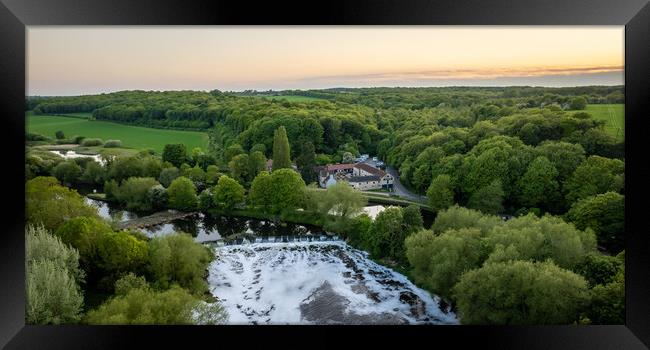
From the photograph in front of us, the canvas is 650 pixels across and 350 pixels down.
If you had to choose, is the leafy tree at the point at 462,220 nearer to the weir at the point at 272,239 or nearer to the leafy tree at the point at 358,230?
the leafy tree at the point at 358,230

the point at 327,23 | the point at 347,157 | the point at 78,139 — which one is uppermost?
the point at 327,23

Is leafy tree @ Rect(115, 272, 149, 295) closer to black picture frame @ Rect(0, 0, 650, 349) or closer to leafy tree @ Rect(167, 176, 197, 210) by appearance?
black picture frame @ Rect(0, 0, 650, 349)

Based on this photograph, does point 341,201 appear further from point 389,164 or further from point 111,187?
point 111,187

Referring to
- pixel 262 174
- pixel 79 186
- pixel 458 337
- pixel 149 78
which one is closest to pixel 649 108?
pixel 458 337

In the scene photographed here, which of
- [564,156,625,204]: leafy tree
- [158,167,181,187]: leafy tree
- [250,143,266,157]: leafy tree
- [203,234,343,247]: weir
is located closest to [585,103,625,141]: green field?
[564,156,625,204]: leafy tree

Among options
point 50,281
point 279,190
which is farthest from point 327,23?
point 50,281
